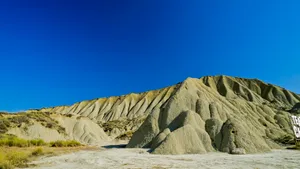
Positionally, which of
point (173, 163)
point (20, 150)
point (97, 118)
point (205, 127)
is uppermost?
point (97, 118)

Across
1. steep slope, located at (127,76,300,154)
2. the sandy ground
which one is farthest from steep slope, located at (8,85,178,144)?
the sandy ground

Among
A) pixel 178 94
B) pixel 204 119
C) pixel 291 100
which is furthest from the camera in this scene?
pixel 291 100

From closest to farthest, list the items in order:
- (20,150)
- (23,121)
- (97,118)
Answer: (20,150), (23,121), (97,118)

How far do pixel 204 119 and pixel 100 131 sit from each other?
30841 millimetres

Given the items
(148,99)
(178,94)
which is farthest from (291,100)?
(178,94)

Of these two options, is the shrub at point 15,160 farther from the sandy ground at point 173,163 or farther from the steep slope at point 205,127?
the steep slope at point 205,127

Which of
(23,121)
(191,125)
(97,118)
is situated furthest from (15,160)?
(97,118)

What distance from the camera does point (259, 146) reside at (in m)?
23.0

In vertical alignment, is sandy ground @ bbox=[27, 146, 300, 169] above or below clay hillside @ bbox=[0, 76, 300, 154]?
below

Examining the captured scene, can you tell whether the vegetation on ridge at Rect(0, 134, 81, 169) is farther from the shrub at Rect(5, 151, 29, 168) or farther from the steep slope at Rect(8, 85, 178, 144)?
the steep slope at Rect(8, 85, 178, 144)

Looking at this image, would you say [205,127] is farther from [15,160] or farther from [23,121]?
[23,121]

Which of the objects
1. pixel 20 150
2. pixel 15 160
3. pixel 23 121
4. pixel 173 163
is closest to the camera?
pixel 173 163

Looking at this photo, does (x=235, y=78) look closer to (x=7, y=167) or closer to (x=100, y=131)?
(x=100, y=131)

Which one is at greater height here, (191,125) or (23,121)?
(23,121)
